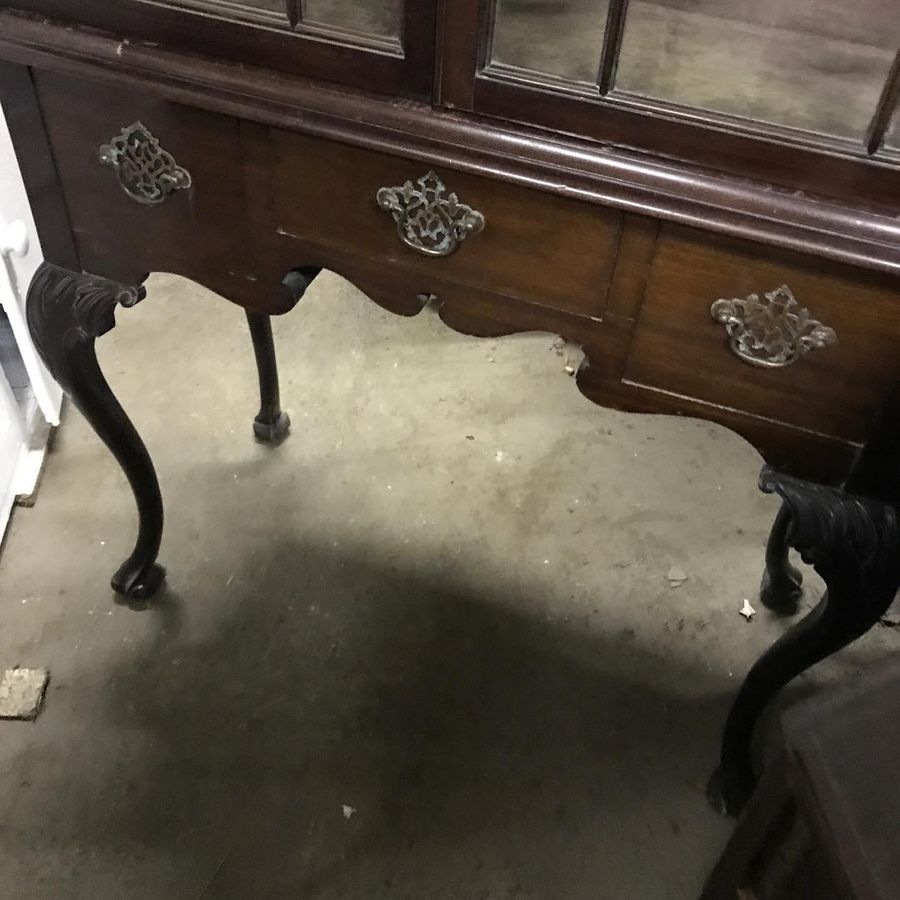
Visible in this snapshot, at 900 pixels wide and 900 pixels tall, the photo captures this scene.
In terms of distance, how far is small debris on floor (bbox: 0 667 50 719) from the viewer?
1.12 meters

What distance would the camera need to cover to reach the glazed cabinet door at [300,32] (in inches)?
25.1

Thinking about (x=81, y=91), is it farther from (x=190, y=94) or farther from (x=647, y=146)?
(x=647, y=146)

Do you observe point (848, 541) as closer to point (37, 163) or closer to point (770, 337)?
point (770, 337)

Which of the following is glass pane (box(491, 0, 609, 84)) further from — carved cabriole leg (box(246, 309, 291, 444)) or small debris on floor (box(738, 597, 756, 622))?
small debris on floor (box(738, 597, 756, 622))

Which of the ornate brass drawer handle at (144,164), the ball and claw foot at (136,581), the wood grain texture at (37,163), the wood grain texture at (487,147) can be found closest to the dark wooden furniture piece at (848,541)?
the wood grain texture at (487,147)

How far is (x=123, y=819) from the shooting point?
1046 millimetres

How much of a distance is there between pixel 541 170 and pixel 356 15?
17 centimetres

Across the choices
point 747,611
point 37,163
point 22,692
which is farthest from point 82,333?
point 747,611

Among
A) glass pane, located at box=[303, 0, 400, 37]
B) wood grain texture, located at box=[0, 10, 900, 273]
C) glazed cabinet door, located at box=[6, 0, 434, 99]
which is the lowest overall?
wood grain texture, located at box=[0, 10, 900, 273]

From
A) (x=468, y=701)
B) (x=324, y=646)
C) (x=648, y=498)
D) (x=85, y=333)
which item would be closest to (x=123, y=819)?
(x=324, y=646)

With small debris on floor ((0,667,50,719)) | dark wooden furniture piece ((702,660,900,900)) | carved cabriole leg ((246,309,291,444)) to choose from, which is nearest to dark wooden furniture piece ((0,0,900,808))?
dark wooden furniture piece ((702,660,900,900))

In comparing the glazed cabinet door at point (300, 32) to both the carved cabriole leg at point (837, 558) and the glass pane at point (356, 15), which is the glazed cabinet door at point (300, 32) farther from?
the carved cabriole leg at point (837, 558)

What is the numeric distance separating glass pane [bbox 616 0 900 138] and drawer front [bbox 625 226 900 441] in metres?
0.10

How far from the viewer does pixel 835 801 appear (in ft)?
1.88
